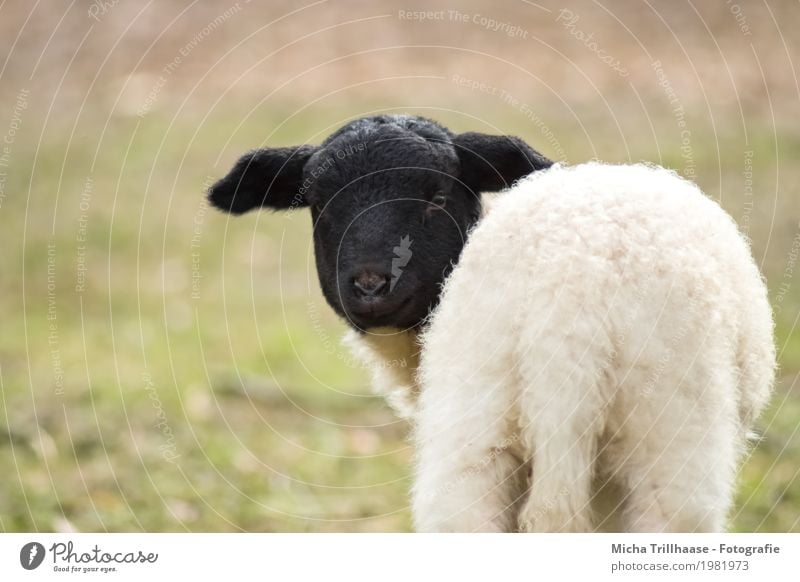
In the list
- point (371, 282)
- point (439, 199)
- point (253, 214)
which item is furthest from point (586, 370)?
point (253, 214)

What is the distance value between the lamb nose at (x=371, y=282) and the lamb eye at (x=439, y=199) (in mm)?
526

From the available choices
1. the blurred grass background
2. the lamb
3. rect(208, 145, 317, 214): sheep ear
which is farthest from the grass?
the lamb

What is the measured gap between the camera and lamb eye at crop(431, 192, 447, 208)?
195 inches

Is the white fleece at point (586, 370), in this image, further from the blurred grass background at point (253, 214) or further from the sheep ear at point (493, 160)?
the blurred grass background at point (253, 214)

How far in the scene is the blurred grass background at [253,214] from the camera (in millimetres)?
7801

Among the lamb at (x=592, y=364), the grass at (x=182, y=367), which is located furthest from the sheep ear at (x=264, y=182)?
the grass at (x=182, y=367)

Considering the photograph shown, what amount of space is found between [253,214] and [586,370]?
12093mm

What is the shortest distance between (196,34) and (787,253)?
9792 millimetres

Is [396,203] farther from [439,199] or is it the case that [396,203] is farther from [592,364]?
[592,364]

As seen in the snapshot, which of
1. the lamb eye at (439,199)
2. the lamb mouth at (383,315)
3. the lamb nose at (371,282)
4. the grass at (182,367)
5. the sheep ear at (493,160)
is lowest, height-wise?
the grass at (182,367)

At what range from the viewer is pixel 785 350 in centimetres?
927

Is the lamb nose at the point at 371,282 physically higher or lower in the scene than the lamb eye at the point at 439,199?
lower
